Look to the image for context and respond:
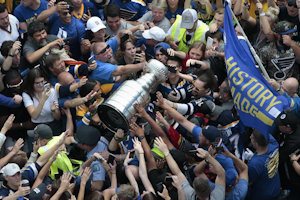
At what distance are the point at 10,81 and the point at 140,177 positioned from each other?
250cm

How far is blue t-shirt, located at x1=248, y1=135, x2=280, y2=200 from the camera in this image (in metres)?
7.84

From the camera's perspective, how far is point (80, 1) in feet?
33.4

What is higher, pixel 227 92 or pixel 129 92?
pixel 129 92

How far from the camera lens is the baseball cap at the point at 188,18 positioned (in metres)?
9.77

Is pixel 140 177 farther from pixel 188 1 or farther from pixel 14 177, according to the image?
pixel 188 1

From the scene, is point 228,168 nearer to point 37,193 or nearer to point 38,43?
point 37,193

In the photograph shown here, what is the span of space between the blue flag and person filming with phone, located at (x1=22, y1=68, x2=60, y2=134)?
257 cm

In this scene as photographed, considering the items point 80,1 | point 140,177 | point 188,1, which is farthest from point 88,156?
point 188,1

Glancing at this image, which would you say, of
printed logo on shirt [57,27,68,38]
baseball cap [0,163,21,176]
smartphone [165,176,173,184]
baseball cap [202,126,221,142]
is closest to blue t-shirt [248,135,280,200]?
baseball cap [202,126,221,142]

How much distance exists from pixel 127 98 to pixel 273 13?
4162 mm

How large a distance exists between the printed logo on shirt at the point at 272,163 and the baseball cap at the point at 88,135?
2242 mm

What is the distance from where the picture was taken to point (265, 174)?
312 inches

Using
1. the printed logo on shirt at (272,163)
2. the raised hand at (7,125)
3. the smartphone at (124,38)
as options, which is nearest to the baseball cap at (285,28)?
the smartphone at (124,38)

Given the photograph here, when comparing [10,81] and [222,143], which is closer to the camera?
[222,143]
